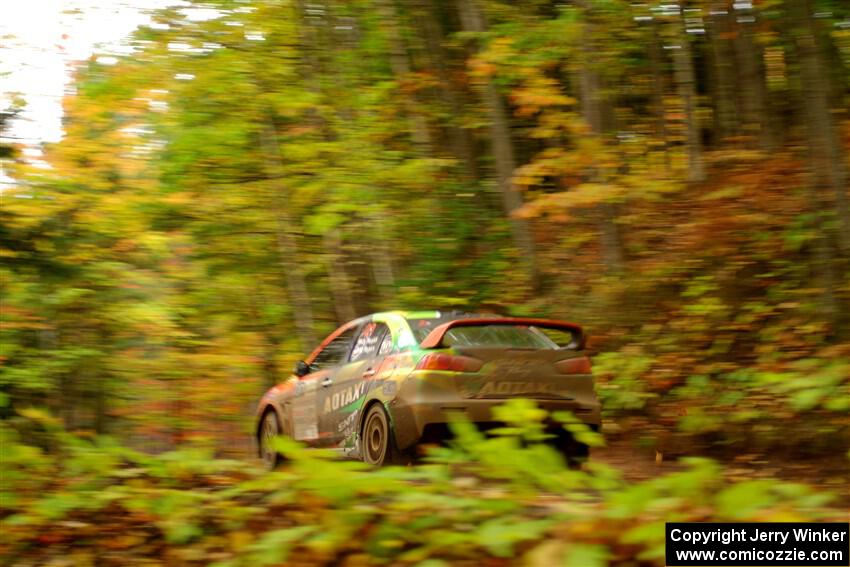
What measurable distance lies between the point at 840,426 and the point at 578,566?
5.66 m

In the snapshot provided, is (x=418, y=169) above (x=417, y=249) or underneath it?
above

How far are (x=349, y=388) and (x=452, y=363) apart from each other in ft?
5.53

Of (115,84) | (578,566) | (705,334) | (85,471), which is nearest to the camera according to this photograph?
(578,566)

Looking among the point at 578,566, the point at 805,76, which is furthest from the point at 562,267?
the point at 578,566

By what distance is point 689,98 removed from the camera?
1392 centimetres

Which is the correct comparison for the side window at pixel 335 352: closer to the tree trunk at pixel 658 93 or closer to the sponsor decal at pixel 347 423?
the sponsor decal at pixel 347 423

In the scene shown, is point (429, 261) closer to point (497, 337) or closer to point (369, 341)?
point (369, 341)

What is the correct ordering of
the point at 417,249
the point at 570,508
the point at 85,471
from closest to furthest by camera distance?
the point at 570,508
the point at 85,471
the point at 417,249

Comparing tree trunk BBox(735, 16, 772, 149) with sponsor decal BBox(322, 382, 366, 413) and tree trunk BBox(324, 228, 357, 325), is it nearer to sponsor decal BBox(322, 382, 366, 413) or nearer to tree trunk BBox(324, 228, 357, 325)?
tree trunk BBox(324, 228, 357, 325)

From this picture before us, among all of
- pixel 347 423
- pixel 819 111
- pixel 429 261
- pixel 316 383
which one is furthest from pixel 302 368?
pixel 819 111

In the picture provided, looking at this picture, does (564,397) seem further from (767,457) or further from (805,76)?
(805,76)

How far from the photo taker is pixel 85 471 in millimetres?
6059

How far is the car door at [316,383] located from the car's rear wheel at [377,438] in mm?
1051

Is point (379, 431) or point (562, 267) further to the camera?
point (562, 267)
